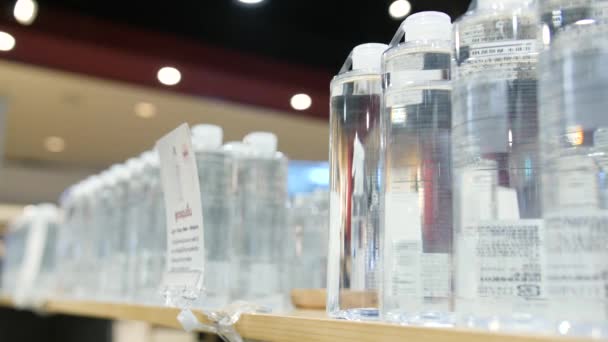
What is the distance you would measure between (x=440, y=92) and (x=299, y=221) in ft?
1.92

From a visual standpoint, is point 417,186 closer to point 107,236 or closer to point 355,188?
point 355,188

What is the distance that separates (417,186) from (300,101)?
294cm

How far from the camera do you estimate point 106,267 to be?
4.73 ft

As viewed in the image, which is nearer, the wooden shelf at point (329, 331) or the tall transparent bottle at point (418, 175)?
the wooden shelf at point (329, 331)

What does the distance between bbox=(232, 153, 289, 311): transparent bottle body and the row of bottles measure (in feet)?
1.13

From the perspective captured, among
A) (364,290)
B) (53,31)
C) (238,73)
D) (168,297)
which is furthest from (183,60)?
(364,290)

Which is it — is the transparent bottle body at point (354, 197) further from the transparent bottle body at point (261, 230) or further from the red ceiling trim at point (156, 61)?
the red ceiling trim at point (156, 61)

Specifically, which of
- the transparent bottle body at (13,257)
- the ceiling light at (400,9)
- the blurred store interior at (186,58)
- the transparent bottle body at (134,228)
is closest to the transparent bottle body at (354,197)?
the transparent bottle body at (134,228)

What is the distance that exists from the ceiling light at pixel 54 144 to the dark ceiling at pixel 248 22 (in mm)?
2111

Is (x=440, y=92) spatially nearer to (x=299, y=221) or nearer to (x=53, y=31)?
(x=299, y=221)

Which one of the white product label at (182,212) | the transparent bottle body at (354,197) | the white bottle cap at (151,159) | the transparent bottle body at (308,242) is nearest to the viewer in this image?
the transparent bottle body at (354,197)

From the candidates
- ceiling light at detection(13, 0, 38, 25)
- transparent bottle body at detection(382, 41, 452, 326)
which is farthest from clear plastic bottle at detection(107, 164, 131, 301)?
ceiling light at detection(13, 0, 38, 25)

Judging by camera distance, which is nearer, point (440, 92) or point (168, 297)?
point (440, 92)

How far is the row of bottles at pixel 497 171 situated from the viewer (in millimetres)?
391
